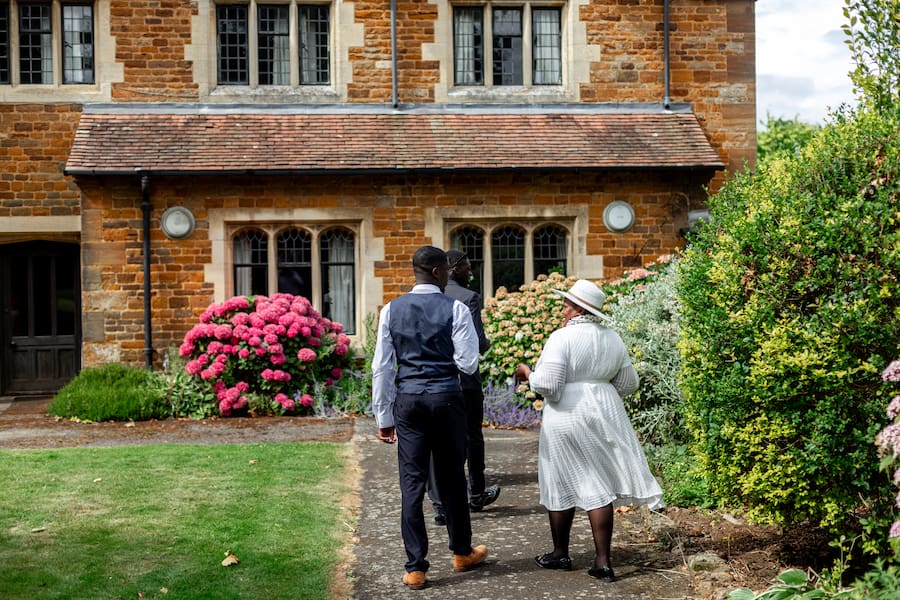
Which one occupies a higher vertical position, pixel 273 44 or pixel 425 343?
pixel 273 44

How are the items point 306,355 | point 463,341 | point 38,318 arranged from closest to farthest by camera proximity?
point 463,341, point 306,355, point 38,318

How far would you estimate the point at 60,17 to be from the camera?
14.3 m

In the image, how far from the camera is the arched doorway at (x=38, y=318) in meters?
14.8

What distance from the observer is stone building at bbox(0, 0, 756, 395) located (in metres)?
13.7

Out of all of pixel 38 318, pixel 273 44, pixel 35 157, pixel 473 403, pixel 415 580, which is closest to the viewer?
pixel 415 580

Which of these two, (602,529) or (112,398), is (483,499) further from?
(112,398)

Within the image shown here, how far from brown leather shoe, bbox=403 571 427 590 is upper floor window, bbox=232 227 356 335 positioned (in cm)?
880

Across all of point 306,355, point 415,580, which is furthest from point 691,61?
point 415,580

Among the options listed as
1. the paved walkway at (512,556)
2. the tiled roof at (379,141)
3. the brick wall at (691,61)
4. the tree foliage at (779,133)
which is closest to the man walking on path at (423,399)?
the paved walkway at (512,556)

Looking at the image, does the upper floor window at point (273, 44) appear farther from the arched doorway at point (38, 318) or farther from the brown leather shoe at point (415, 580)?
the brown leather shoe at point (415, 580)

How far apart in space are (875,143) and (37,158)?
12.1 meters

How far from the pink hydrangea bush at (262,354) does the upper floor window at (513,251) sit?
2383mm

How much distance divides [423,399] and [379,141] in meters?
8.85

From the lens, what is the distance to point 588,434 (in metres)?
5.75
